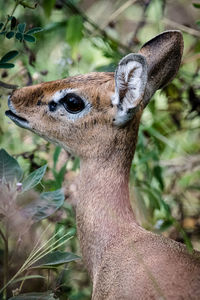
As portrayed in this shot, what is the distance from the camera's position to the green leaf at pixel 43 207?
2140 millimetres

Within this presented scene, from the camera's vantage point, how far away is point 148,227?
3139 millimetres

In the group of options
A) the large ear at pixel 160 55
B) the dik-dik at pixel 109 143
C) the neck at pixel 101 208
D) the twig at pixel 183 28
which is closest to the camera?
the dik-dik at pixel 109 143

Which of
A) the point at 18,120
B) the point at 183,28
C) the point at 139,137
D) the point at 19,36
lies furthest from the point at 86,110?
the point at 183,28

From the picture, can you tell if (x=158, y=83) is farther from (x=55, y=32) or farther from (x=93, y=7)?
(x=93, y=7)

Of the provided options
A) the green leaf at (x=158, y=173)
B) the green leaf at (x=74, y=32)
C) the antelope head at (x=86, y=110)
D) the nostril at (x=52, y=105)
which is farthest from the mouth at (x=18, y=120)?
the green leaf at (x=158, y=173)

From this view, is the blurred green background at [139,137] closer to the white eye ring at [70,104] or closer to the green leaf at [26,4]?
the green leaf at [26,4]

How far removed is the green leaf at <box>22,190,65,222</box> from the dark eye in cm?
46

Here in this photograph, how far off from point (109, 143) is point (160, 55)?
1.66ft

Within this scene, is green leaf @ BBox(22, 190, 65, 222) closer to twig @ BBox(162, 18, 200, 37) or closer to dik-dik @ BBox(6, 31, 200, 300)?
dik-dik @ BBox(6, 31, 200, 300)

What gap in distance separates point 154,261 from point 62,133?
0.72 m

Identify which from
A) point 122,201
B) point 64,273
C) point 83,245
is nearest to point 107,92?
point 122,201

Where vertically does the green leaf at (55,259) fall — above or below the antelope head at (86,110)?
below

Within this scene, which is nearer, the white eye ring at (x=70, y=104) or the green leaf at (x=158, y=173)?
the white eye ring at (x=70, y=104)

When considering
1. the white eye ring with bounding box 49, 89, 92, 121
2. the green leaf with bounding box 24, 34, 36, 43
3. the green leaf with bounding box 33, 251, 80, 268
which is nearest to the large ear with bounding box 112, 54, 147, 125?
the white eye ring with bounding box 49, 89, 92, 121
